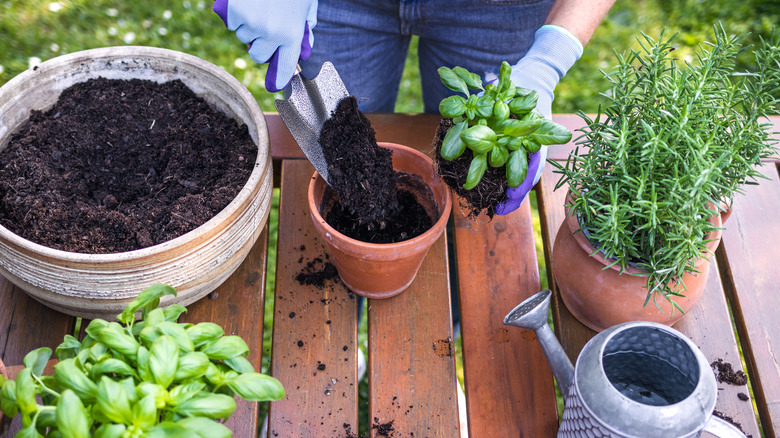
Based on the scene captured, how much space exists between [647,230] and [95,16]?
2.69 meters

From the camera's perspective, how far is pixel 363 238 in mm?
1223

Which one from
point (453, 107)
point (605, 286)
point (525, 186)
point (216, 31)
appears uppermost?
point (453, 107)

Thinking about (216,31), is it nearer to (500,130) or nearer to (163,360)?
(500,130)

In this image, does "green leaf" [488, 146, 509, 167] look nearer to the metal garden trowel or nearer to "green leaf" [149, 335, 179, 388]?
the metal garden trowel

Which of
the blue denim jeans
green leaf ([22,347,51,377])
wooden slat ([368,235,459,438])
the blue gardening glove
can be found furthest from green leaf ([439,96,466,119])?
green leaf ([22,347,51,377])

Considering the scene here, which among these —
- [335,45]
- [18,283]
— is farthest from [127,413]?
[335,45]

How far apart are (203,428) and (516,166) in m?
0.67

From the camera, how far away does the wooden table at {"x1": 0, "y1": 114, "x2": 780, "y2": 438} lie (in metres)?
1.12

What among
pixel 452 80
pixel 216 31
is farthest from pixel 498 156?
pixel 216 31

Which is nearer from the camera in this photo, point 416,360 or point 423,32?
point 416,360

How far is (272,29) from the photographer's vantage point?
1168mm

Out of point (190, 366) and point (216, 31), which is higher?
point (190, 366)

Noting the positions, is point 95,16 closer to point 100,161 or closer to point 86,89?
point 86,89

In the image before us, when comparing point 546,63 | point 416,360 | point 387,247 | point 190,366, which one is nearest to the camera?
point 190,366
